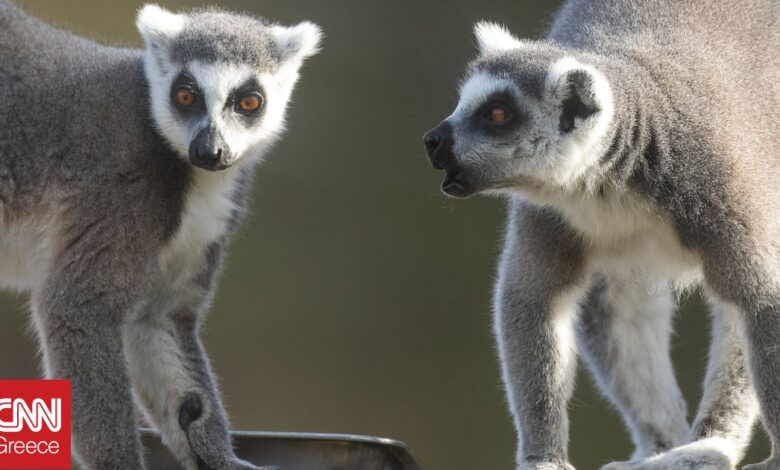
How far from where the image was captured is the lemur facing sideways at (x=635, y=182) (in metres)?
4.55

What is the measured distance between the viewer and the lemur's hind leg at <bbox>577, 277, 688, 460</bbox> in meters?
5.63

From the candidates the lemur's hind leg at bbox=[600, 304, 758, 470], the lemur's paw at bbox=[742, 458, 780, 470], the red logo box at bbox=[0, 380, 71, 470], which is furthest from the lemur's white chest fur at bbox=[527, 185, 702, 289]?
the red logo box at bbox=[0, 380, 71, 470]

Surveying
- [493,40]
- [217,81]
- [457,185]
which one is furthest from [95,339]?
[493,40]

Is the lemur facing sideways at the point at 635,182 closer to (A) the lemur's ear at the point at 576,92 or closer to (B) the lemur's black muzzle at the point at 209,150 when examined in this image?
(A) the lemur's ear at the point at 576,92

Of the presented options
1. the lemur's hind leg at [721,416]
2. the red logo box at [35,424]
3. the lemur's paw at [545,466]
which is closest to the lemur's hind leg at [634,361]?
the lemur's hind leg at [721,416]

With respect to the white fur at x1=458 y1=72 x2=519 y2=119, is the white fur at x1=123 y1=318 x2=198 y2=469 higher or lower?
lower

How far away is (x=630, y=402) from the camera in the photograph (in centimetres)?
567

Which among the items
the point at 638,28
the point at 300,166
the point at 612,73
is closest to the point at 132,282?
the point at 612,73

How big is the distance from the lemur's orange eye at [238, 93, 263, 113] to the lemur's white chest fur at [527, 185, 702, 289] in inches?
42.6

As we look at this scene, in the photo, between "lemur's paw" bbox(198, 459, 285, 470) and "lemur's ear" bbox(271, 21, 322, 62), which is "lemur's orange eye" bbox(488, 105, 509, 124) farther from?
"lemur's paw" bbox(198, 459, 285, 470)

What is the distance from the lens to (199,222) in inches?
195

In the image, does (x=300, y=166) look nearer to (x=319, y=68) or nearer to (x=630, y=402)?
(x=319, y=68)

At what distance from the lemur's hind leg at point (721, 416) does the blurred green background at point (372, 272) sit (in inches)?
156

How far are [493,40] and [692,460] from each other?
1731 millimetres
